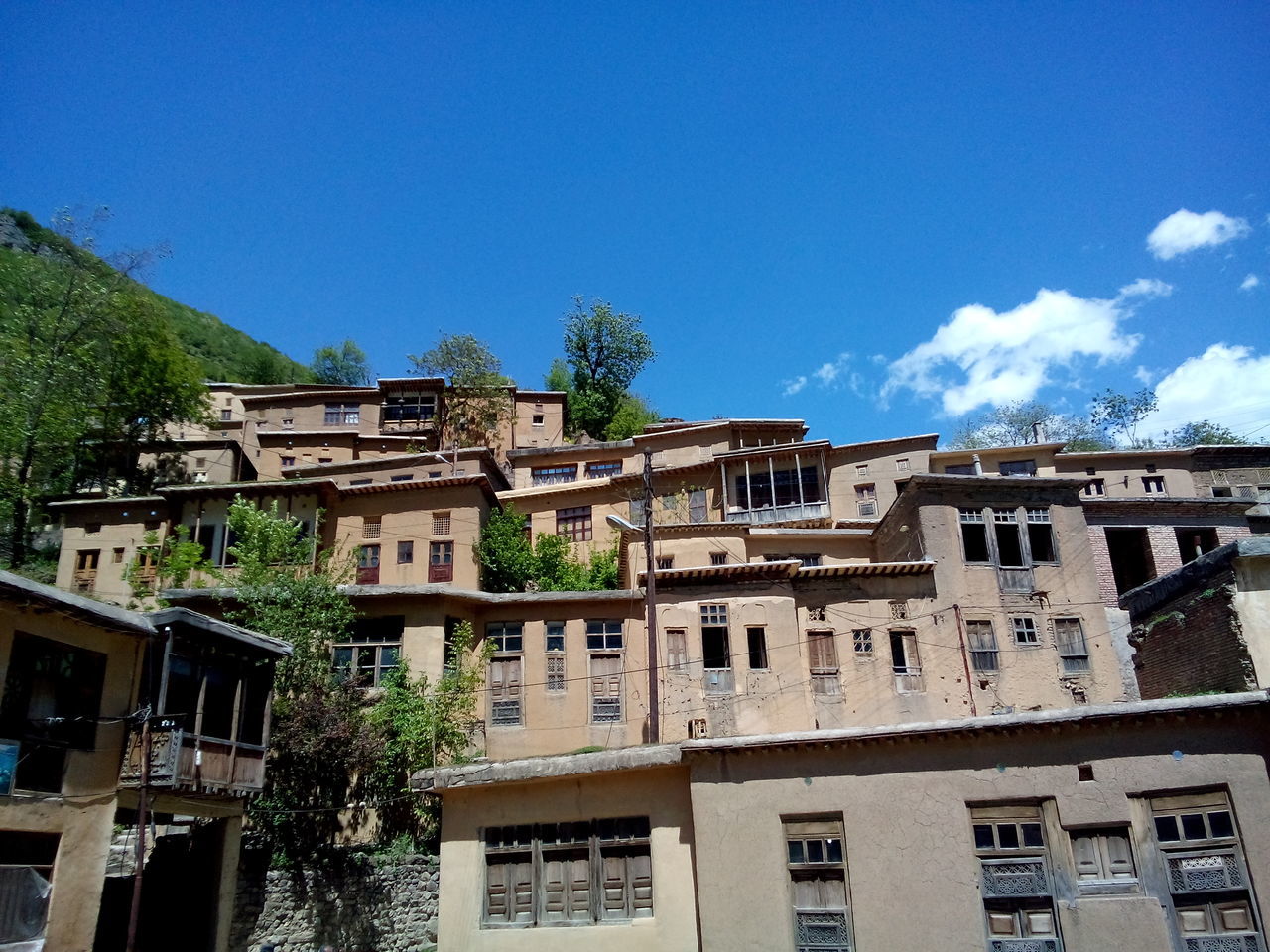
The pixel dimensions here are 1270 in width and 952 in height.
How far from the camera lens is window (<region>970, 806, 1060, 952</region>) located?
14.2 m

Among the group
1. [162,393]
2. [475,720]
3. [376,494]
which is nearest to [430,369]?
[162,393]

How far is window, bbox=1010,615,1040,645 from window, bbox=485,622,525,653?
14.4 meters

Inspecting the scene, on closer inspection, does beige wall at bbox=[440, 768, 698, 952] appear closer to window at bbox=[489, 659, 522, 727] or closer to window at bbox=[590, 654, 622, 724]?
window at bbox=[489, 659, 522, 727]

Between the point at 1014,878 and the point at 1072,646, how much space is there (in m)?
13.9

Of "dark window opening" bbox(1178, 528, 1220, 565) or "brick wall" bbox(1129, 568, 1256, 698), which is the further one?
"dark window opening" bbox(1178, 528, 1220, 565)

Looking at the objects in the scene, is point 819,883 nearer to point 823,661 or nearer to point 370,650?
point 823,661

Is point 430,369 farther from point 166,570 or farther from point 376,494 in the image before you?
point 166,570

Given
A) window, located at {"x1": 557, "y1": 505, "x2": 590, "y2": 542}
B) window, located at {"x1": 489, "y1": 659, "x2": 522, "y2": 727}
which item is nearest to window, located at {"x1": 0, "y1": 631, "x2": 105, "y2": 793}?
window, located at {"x1": 489, "y1": 659, "x2": 522, "y2": 727}

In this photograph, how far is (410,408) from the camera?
47.9 m

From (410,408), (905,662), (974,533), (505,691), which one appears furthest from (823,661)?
(410,408)

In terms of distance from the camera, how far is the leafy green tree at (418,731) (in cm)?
2222

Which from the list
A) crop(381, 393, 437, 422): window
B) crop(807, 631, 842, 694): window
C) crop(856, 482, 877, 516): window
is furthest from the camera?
crop(381, 393, 437, 422): window

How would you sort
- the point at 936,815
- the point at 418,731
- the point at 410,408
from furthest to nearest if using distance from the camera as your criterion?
the point at 410,408 → the point at 418,731 → the point at 936,815

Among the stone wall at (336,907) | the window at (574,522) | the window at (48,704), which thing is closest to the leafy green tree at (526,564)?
the window at (574,522)
